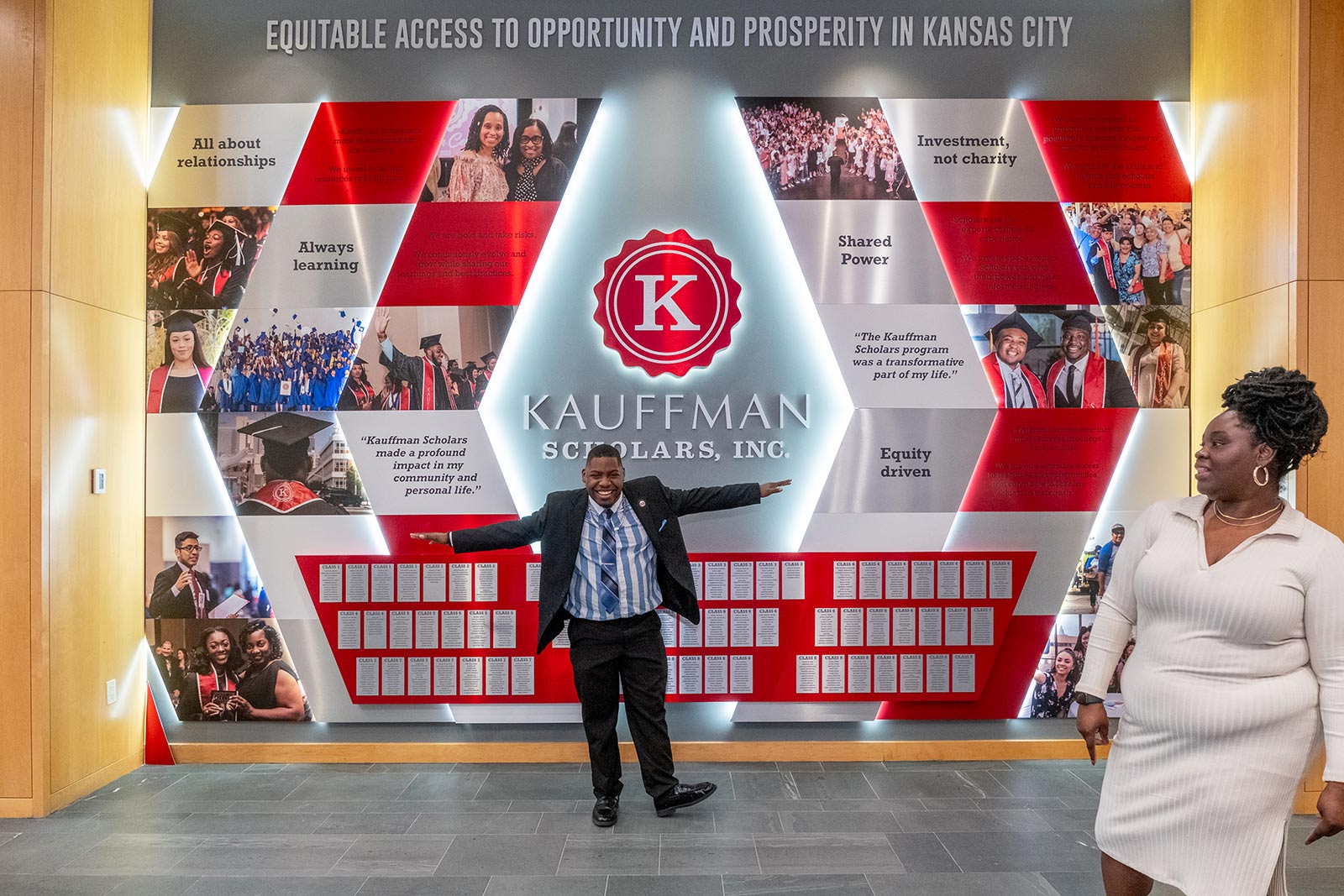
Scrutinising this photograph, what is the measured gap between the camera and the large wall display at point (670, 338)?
4348 mm

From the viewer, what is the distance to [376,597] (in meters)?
4.35

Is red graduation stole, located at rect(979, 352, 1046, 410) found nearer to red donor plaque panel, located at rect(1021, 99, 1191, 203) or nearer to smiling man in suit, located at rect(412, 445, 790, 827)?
red donor plaque panel, located at rect(1021, 99, 1191, 203)

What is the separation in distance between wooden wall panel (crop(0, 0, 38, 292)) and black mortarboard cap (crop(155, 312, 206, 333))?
2.44 ft

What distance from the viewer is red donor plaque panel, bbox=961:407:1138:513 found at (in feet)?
14.3

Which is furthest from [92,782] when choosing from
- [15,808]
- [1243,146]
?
[1243,146]

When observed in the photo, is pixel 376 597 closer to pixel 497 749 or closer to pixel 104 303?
pixel 497 749

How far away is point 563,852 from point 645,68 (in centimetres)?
359

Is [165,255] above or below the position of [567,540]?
above

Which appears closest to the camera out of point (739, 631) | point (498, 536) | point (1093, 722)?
point (1093, 722)

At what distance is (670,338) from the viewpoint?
4383mm

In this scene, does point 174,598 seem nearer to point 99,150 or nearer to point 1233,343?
point 99,150

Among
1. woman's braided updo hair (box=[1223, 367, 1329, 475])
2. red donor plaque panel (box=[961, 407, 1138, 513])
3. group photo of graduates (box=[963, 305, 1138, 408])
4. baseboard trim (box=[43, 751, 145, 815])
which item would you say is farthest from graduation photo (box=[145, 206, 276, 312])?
woman's braided updo hair (box=[1223, 367, 1329, 475])

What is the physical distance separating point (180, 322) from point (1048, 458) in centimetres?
436

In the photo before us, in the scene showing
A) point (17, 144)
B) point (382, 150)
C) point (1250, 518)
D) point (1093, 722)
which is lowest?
point (1093, 722)
